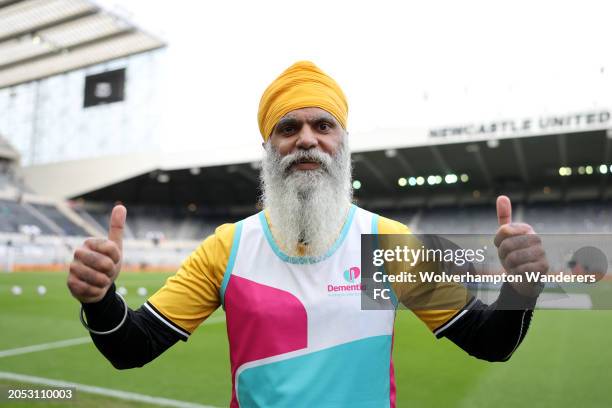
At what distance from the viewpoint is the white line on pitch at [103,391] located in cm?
422

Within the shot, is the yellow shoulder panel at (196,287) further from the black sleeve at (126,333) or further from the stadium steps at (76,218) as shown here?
the stadium steps at (76,218)

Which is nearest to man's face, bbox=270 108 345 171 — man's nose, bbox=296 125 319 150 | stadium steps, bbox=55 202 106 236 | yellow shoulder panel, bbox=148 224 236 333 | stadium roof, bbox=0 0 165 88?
man's nose, bbox=296 125 319 150

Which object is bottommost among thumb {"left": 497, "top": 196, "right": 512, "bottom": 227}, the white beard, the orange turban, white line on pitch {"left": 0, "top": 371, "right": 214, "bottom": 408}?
white line on pitch {"left": 0, "top": 371, "right": 214, "bottom": 408}

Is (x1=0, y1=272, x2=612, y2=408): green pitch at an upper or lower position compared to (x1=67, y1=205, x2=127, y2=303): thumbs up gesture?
lower

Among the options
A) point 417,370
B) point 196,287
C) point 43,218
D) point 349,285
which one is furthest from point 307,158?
point 43,218

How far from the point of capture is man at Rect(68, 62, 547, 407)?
5.12 feet

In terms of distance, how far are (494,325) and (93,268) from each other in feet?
3.97

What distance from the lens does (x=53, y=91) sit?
3972 cm

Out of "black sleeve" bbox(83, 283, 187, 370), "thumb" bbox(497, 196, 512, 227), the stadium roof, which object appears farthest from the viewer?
the stadium roof

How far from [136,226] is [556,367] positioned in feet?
119

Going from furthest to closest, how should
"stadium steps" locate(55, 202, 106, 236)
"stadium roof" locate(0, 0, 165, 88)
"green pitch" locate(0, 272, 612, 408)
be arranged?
1. "stadium steps" locate(55, 202, 106, 236)
2. "stadium roof" locate(0, 0, 165, 88)
3. "green pitch" locate(0, 272, 612, 408)

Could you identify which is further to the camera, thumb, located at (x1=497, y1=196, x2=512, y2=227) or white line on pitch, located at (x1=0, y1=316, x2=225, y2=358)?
white line on pitch, located at (x1=0, y1=316, x2=225, y2=358)

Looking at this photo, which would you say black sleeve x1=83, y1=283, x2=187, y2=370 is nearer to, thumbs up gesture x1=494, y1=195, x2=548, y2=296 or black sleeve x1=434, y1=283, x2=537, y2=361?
black sleeve x1=434, y1=283, x2=537, y2=361

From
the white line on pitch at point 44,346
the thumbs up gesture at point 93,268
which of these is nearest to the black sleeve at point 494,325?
the thumbs up gesture at point 93,268
